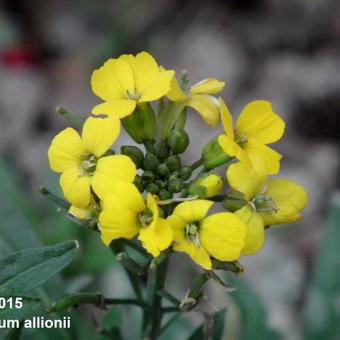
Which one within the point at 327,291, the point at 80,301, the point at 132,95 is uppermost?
the point at 132,95

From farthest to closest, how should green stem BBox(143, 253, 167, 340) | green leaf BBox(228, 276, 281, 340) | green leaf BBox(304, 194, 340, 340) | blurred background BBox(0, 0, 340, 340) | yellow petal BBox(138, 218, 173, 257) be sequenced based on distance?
blurred background BBox(0, 0, 340, 340), green leaf BBox(304, 194, 340, 340), green leaf BBox(228, 276, 281, 340), green stem BBox(143, 253, 167, 340), yellow petal BBox(138, 218, 173, 257)

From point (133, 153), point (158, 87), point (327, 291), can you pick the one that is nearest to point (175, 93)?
point (158, 87)

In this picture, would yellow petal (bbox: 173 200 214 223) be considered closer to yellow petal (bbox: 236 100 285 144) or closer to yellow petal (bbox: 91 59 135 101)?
yellow petal (bbox: 236 100 285 144)

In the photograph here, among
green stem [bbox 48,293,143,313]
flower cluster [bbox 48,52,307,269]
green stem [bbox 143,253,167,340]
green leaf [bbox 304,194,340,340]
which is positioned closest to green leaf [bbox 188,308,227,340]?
green stem [bbox 143,253,167,340]

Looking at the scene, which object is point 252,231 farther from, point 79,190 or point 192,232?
point 79,190

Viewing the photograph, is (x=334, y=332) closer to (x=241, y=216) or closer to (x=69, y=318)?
(x=69, y=318)

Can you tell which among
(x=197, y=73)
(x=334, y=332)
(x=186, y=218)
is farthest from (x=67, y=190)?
(x=197, y=73)

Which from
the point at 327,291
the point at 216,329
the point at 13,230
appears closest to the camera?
the point at 216,329
